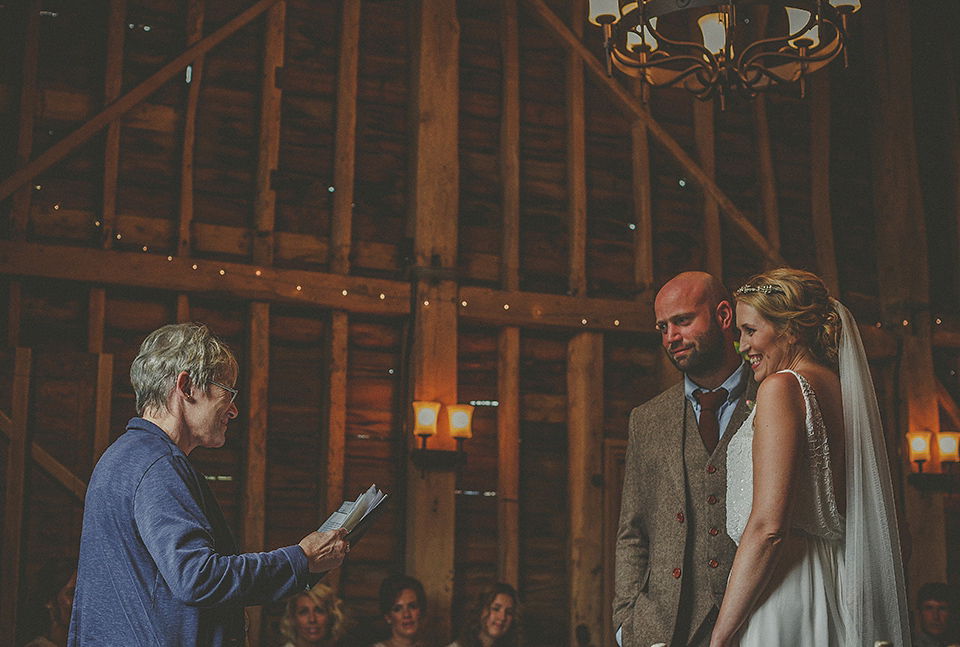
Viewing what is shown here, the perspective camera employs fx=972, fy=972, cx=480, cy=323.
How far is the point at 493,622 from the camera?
5.96m

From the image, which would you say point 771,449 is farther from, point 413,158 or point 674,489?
point 413,158

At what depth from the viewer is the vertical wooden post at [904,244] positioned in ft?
24.8

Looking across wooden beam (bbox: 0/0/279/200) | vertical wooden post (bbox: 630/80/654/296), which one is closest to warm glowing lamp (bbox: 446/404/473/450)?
vertical wooden post (bbox: 630/80/654/296)

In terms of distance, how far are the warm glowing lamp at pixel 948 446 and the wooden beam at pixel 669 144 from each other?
6.08 feet

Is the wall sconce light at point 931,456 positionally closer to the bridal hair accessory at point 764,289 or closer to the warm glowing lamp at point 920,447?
the warm glowing lamp at point 920,447

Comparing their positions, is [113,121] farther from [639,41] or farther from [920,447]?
[920,447]

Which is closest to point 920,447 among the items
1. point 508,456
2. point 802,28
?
point 508,456

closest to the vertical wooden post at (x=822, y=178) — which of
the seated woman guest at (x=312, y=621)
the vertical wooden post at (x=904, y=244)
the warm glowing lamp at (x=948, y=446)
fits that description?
the vertical wooden post at (x=904, y=244)

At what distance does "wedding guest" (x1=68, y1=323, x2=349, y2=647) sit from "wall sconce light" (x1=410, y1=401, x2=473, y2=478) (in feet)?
12.4

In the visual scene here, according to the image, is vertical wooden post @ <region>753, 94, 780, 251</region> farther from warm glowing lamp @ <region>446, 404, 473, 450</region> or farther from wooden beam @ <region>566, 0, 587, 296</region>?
warm glowing lamp @ <region>446, 404, 473, 450</region>

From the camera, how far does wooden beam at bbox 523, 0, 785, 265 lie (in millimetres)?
7396

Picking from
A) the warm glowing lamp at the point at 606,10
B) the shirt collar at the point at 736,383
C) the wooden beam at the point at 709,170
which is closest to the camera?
the shirt collar at the point at 736,383

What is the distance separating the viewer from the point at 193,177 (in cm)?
641

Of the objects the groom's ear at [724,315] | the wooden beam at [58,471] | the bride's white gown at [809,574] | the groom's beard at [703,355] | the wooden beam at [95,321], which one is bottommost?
the bride's white gown at [809,574]
